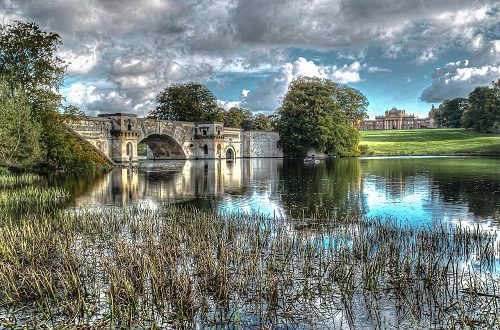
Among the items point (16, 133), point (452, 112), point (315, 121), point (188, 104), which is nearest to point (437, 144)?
point (315, 121)

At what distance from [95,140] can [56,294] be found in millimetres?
53796

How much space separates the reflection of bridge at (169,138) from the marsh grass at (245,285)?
44199 millimetres

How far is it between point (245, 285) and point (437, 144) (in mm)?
99942

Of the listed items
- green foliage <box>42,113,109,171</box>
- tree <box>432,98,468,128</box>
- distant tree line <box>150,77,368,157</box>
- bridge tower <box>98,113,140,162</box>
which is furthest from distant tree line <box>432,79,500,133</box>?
green foliage <box>42,113,109,171</box>

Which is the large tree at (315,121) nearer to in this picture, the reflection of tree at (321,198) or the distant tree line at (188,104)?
the distant tree line at (188,104)

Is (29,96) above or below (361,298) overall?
above

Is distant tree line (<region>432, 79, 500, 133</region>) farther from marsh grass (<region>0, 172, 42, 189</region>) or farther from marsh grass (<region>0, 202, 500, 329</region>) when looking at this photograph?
marsh grass (<region>0, 202, 500, 329</region>)

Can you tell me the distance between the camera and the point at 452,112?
13962 cm

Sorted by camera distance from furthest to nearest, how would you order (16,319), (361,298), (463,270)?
(463,270), (361,298), (16,319)

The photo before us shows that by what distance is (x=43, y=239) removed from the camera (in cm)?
1150

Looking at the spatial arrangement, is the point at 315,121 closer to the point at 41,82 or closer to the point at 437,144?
the point at 437,144

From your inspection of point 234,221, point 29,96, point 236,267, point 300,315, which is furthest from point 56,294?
point 29,96

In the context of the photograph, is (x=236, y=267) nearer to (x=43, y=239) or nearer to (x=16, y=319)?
(x=16, y=319)

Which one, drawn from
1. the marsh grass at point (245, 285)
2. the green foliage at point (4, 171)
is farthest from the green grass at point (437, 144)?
the marsh grass at point (245, 285)
